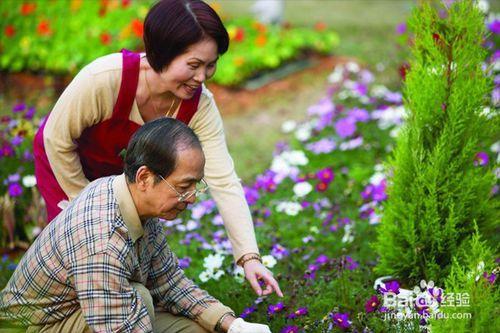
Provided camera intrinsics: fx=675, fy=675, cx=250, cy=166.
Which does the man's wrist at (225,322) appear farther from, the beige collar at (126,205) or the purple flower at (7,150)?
the purple flower at (7,150)

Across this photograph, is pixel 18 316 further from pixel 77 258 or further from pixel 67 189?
pixel 67 189

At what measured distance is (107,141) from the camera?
3.06 meters

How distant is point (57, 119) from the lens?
2.91 meters

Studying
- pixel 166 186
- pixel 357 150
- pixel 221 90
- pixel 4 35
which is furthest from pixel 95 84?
pixel 4 35

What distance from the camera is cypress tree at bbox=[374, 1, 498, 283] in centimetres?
306

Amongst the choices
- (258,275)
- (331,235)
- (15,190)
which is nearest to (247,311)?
(258,275)

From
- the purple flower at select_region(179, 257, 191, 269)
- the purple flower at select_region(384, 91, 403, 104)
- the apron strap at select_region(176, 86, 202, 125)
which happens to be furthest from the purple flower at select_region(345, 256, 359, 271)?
the purple flower at select_region(384, 91, 403, 104)

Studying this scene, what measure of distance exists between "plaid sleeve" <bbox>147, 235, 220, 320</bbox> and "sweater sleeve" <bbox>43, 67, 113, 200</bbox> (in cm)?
55

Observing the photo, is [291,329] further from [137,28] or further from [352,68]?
[137,28]

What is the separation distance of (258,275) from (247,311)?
27cm

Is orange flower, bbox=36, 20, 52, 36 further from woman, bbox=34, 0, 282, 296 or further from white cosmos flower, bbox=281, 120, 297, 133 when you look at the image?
woman, bbox=34, 0, 282, 296

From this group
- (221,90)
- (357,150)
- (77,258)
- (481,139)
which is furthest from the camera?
(221,90)

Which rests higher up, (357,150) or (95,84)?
(357,150)

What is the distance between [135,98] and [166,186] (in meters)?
0.75
